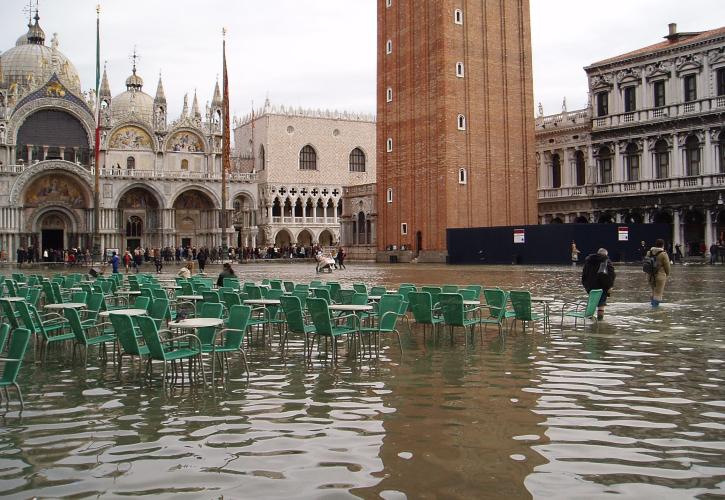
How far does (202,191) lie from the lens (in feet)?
176

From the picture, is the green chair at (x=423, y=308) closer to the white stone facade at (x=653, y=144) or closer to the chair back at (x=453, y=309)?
the chair back at (x=453, y=309)

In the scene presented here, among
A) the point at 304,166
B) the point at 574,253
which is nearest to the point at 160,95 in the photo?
the point at 304,166

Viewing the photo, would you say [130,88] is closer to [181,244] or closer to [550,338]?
[181,244]

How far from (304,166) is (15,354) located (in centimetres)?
6046

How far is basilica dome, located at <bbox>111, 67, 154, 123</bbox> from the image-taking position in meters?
59.5

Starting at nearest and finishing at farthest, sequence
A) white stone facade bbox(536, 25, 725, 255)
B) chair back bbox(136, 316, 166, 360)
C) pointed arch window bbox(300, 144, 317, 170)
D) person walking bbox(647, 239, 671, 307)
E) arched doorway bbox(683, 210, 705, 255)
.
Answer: chair back bbox(136, 316, 166, 360) → person walking bbox(647, 239, 671, 307) → white stone facade bbox(536, 25, 725, 255) → arched doorway bbox(683, 210, 705, 255) → pointed arch window bbox(300, 144, 317, 170)

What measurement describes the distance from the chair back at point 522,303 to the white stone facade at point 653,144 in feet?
104

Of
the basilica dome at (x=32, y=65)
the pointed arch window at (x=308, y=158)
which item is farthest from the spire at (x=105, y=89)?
the pointed arch window at (x=308, y=158)

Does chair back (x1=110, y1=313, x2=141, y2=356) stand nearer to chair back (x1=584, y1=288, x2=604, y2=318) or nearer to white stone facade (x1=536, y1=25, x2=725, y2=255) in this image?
chair back (x1=584, y1=288, x2=604, y2=318)

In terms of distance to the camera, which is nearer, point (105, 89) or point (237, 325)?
point (237, 325)

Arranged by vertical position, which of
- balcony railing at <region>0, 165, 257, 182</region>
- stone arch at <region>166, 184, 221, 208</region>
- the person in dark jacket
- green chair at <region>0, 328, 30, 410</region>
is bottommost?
green chair at <region>0, 328, 30, 410</region>

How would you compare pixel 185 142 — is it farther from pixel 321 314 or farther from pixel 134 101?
pixel 321 314

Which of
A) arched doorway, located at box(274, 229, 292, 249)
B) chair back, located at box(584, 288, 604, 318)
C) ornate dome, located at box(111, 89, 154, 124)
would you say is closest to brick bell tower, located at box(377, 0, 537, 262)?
arched doorway, located at box(274, 229, 292, 249)

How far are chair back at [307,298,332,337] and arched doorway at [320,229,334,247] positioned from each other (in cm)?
5762
